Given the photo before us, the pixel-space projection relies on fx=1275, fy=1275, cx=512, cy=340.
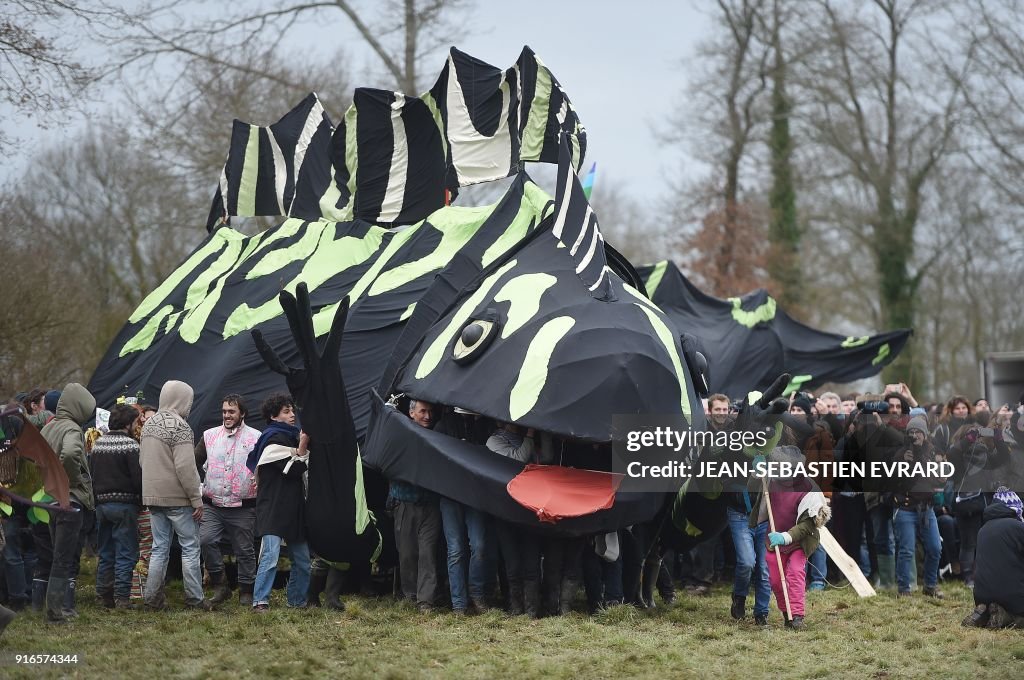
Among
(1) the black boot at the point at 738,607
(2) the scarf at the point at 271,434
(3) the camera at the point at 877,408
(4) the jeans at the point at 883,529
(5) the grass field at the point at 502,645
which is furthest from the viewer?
(3) the camera at the point at 877,408

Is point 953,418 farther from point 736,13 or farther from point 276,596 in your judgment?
point 736,13

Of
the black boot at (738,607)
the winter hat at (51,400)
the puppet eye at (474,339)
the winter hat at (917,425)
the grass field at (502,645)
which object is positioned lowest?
the grass field at (502,645)

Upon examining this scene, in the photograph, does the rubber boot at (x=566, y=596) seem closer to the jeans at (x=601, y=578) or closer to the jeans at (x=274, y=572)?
the jeans at (x=601, y=578)

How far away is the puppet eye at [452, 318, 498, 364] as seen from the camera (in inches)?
381

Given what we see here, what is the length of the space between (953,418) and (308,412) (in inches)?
301

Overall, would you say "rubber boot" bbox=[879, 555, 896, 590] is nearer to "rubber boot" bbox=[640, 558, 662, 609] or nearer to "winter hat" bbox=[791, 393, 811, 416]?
"winter hat" bbox=[791, 393, 811, 416]

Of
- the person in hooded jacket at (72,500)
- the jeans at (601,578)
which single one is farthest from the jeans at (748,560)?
the person in hooded jacket at (72,500)

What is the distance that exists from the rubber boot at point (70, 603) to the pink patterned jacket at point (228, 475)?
1.28 m

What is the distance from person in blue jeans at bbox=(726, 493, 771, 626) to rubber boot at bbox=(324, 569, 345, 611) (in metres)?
3.15

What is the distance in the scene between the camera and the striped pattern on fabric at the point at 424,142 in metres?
12.4

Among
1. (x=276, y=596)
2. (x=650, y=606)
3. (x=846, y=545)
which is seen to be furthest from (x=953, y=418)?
(x=276, y=596)

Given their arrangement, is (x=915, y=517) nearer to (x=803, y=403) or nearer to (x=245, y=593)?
(x=803, y=403)

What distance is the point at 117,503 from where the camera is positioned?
1027 cm

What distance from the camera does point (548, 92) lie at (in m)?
12.3
